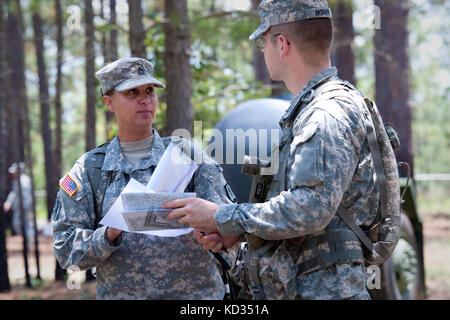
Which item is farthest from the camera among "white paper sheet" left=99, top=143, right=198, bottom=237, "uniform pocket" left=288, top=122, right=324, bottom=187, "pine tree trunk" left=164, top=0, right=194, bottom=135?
"pine tree trunk" left=164, top=0, right=194, bottom=135

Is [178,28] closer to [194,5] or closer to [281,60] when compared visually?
[281,60]

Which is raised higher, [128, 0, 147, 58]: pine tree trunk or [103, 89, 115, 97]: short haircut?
[128, 0, 147, 58]: pine tree trunk

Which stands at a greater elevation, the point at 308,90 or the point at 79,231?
the point at 308,90

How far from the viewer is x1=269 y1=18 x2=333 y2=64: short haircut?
94.8 inches

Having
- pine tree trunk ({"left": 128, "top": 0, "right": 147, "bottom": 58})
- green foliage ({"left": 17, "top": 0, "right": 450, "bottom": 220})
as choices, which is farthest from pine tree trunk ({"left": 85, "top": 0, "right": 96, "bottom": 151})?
pine tree trunk ({"left": 128, "top": 0, "right": 147, "bottom": 58})

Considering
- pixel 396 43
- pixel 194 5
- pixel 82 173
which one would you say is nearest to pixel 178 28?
pixel 82 173

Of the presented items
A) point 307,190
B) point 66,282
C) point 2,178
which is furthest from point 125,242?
point 2,178

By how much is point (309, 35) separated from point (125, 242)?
1.38 metres

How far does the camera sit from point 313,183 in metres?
2.13

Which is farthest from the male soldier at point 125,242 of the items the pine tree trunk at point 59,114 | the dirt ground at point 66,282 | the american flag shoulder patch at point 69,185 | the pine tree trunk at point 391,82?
the pine tree trunk at point 391,82

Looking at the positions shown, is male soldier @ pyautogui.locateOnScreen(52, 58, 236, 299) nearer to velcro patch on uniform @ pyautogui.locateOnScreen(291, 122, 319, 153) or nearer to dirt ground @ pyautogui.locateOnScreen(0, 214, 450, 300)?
velcro patch on uniform @ pyautogui.locateOnScreen(291, 122, 319, 153)

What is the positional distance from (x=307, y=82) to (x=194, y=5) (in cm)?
1967

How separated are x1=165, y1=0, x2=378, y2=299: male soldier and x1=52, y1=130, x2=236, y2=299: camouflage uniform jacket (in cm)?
59

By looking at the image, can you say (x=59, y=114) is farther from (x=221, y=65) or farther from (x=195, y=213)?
(x=195, y=213)
